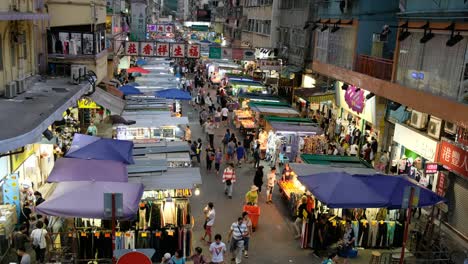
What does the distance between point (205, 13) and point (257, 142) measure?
312 ft

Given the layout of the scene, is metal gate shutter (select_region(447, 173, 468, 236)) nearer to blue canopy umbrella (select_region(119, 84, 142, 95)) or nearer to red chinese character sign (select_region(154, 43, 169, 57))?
red chinese character sign (select_region(154, 43, 169, 57))

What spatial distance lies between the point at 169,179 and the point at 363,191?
5.53 metres

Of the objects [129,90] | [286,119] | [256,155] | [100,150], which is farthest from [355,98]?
[100,150]

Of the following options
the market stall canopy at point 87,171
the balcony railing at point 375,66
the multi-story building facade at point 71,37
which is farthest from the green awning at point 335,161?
the multi-story building facade at point 71,37

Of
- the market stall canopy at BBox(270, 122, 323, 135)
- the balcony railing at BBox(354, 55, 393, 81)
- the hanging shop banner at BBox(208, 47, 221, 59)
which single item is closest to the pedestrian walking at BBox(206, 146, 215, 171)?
the market stall canopy at BBox(270, 122, 323, 135)

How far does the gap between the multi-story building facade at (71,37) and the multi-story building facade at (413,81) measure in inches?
514

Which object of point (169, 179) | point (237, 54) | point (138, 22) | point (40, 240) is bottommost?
point (40, 240)

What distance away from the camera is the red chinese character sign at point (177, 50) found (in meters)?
29.8

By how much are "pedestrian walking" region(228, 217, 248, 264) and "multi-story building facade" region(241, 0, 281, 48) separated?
32566 mm

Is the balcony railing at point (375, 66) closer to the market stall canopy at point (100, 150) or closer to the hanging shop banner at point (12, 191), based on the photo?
the market stall canopy at point (100, 150)

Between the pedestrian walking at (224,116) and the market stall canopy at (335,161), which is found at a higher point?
the market stall canopy at (335,161)

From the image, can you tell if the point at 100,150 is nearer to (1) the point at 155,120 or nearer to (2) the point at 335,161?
(1) the point at 155,120

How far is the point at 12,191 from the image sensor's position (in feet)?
48.0

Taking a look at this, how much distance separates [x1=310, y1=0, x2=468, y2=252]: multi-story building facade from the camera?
15625mm
